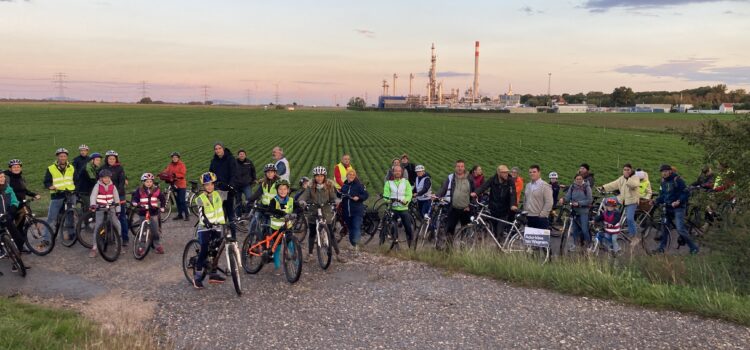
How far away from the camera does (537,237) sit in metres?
9.30

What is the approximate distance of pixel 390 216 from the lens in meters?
10.5

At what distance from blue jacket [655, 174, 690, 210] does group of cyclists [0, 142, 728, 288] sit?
2 cm

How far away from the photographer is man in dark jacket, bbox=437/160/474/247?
10.1 metres

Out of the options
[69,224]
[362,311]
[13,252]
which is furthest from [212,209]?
[69,224]

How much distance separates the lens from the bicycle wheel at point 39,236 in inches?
384

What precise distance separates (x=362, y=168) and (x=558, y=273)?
19333 mm

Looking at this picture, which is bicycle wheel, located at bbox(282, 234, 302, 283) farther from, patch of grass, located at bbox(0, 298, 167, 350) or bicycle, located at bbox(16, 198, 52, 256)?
bicycle, located at bbox(16, 198, 52, 256)

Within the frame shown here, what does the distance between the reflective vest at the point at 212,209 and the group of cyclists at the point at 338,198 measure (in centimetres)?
2

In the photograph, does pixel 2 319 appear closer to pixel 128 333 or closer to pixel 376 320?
pixel 128 333

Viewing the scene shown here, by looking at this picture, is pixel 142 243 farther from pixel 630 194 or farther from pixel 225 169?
pixel 630 194

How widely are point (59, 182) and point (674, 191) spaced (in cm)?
1246

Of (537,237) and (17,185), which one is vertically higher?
(17,185)

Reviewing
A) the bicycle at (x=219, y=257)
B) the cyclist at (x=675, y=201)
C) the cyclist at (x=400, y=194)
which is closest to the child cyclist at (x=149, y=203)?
the bicycle at (x=219, y=257)

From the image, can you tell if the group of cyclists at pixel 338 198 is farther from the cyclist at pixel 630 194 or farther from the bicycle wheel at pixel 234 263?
the bicycle wheel at pixel 234 263
